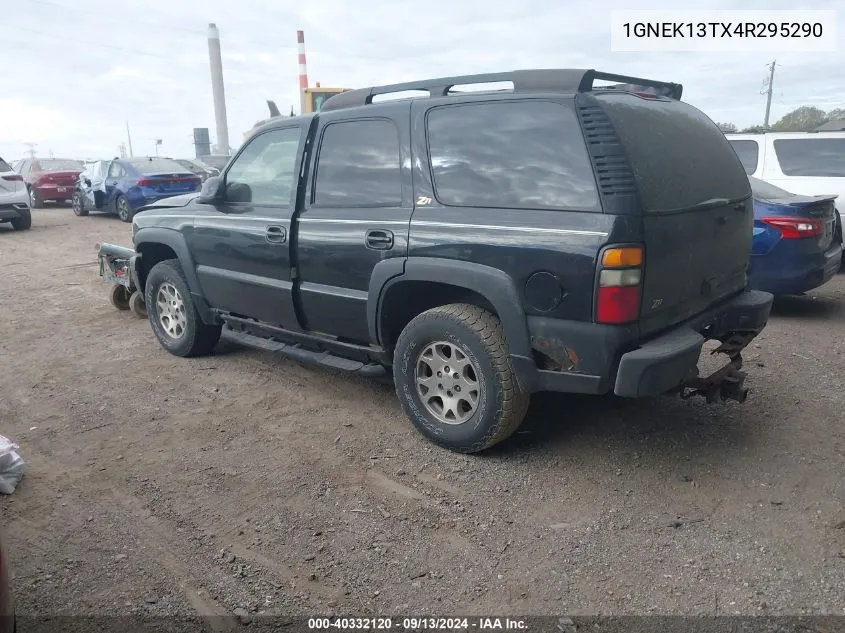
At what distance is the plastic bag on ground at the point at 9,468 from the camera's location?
3.41m

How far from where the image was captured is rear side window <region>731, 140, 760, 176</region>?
26.5 ft

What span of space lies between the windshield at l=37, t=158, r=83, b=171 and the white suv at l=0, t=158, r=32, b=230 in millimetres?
6368

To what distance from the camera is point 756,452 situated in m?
3.67

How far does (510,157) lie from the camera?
11.0ft

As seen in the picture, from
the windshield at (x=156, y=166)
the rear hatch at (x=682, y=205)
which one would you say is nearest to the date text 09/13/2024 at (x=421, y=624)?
the rear hatch at (x=682, y=205)

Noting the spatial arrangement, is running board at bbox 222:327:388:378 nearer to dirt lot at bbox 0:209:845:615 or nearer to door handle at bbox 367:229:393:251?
dirt lot at bbox 0:209:845:615

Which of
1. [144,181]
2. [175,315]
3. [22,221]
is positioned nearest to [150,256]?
[175,315]

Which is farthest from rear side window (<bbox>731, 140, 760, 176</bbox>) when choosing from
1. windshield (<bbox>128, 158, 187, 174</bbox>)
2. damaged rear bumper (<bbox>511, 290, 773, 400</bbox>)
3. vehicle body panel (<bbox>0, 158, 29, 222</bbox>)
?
vehicle body panel (<bbox>0, 158, 29, 222</bbox>)

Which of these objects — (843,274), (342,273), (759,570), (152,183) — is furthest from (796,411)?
(152,183)

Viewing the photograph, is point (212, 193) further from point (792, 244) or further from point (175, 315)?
point (792, 244)

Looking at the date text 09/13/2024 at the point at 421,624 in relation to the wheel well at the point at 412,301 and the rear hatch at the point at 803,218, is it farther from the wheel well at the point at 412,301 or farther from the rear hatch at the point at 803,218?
the rear hatch at the point at 803,218

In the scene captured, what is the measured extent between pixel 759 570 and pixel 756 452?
1.14m

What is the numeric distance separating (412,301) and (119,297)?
4.62 meters

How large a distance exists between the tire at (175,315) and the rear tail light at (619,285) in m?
3.44
